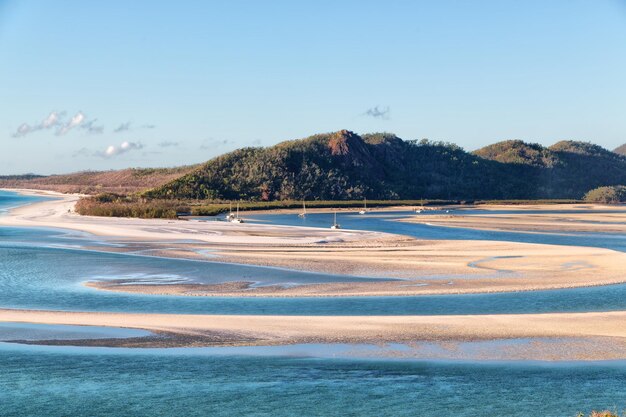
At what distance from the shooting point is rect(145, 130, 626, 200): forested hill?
135250 mm

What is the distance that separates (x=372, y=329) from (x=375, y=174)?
136257 mm

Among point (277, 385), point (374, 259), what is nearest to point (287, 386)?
point (277, 385)

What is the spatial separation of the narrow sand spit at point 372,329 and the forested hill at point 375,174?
3773 inches

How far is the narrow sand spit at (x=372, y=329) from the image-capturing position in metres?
21.8

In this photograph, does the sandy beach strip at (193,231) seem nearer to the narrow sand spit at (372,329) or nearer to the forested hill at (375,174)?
the narrow sand spit at (372,329)

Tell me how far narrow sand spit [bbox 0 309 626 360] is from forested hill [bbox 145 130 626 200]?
9584cm

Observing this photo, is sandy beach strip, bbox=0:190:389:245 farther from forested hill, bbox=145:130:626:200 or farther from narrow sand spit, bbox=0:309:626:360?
forested hill, bbox=145:130:626:200

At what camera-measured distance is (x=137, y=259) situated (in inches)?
1730

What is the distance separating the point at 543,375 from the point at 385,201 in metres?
119

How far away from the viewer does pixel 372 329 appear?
2348cm

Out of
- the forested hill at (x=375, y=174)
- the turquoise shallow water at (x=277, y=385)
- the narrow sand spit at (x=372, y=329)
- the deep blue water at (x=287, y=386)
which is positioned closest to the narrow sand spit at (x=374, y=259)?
the narrow sand spit at (x=372, y=329)

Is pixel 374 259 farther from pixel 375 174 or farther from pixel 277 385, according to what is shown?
pixel 375 174

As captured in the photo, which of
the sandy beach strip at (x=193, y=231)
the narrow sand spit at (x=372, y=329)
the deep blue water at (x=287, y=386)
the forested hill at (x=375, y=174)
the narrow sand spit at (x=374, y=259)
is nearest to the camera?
the deep blue water at (x=287, y=386)

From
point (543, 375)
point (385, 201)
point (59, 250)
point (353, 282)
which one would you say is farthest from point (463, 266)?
point (385, 201)
